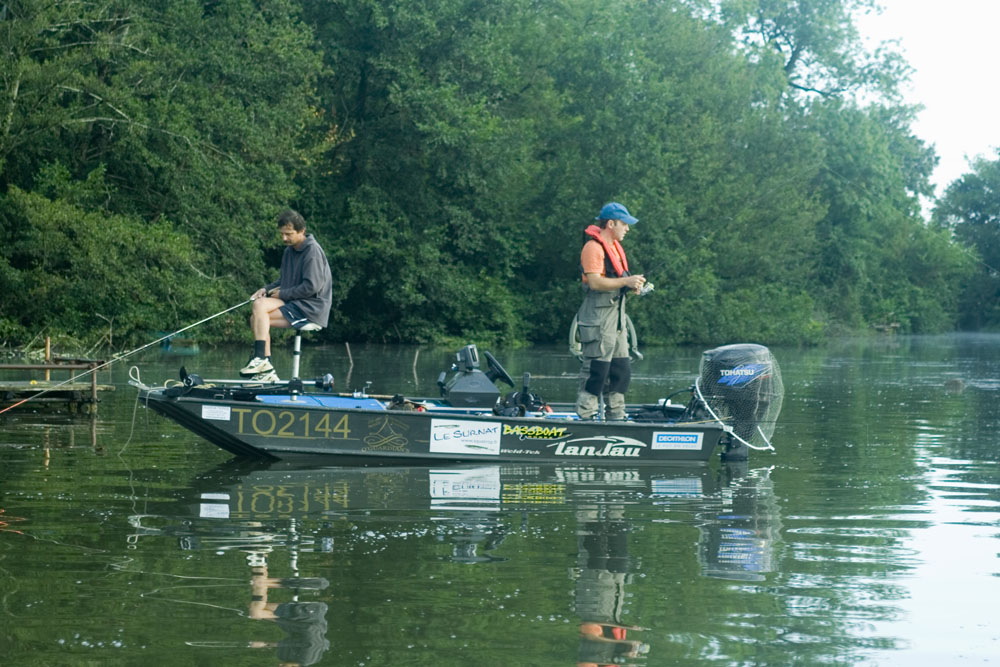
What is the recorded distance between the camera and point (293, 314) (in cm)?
1155

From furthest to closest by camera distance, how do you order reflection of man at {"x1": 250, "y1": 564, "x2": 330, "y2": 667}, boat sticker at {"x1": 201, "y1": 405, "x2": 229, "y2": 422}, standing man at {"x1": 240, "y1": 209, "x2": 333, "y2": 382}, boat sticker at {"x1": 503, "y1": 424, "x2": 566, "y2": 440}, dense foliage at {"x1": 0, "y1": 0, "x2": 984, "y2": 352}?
dense foliage at {"x1": 0, "y1": 0, "x2": 984, "y2": 352} → boat sticker at {"x1": 503, "y1": 424, "x2": 566, "y2": 440} → standing man at {"x1": 240, "y1": 209, "x2": 333, "y2": 382} → boat sticker at {"x1": 201, "y1": 405, "x2": 229, "y2": 422} → reflection of man at {"x1": 250, "y1": 564, "x2": 330, "y2": 667}

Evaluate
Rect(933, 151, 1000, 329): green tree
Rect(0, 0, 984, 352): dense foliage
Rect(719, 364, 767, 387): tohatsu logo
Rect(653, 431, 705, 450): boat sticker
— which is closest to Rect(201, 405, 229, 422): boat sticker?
Rect(653, 431, 705, 450): boat sticker

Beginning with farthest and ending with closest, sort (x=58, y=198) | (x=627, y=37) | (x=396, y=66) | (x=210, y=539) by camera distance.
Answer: (x=627, y=37) < (x=396, y=66) < (x=58, y=198) < (x=210, y=539)

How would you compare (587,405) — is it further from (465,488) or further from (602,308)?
(465,488)

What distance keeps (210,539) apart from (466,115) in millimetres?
34592

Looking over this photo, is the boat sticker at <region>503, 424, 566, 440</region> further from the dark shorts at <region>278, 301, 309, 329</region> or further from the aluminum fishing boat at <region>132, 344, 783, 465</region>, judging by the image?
the dark shorts at <region>278, 301, 309, 329</region>

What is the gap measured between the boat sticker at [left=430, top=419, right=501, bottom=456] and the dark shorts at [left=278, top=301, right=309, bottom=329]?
1375 millimetres

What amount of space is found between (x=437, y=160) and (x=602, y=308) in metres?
31.7

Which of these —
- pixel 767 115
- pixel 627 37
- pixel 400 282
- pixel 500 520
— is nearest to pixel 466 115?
pixel 400 282

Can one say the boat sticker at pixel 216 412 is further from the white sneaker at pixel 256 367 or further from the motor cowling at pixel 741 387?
the motor cowling at pixel 741 387

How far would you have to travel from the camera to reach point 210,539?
817cm

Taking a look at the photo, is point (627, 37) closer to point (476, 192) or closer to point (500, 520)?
point (476, 192)

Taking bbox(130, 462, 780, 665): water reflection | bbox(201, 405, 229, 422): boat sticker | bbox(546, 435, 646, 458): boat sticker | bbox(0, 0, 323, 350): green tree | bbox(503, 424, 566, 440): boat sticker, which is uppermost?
bbox(0, 0, 323, 350): green tree

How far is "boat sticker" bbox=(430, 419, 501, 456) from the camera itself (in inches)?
469
